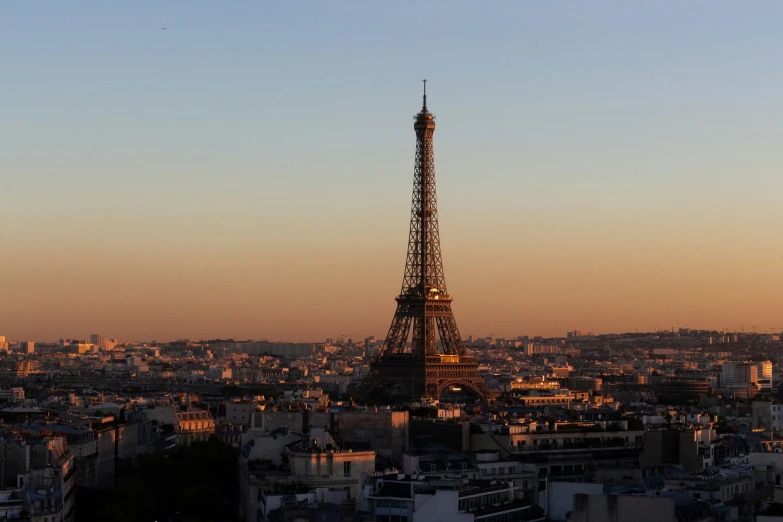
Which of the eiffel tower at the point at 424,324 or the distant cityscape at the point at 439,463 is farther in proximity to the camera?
the eiffel tower at the point at 424,324

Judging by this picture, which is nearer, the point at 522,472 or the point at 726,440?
the point at 522,472

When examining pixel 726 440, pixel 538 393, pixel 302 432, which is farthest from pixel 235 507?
pixel 538 393

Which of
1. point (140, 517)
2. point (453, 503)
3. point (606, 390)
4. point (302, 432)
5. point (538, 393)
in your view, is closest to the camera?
point (453, 503)

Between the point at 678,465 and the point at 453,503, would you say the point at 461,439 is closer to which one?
the point at 678,465

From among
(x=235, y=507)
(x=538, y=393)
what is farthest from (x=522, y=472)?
(x=538, y=393)

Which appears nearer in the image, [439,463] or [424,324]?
[439,463]

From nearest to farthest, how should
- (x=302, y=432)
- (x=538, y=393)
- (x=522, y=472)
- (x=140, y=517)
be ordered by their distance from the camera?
(x=140, y=517)
(x=522, y=472)
(x=302, y=432)
(x=538, y=393)

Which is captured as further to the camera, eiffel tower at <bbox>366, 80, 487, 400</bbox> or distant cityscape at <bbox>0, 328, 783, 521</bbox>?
eiffel tower at <bbox>366, 80, 487, 400</bbox>

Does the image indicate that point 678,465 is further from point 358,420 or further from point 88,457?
point 88,457
